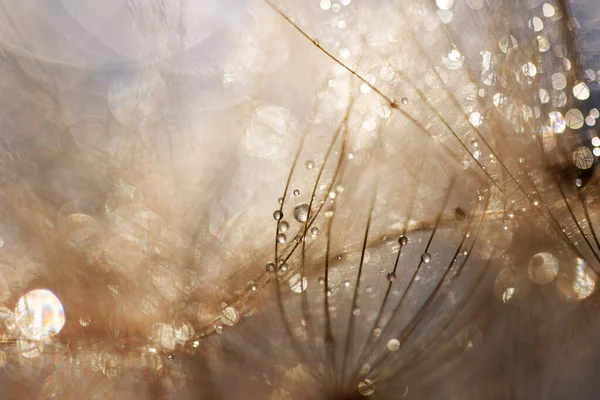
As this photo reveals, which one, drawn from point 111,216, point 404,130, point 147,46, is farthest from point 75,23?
point 404,130

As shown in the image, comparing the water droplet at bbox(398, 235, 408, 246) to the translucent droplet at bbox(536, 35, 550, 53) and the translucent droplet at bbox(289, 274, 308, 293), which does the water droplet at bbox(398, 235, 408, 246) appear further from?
the translucent droplet at bbox(536, 35, 550, 53)

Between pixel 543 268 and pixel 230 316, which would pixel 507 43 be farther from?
pixel 230 316

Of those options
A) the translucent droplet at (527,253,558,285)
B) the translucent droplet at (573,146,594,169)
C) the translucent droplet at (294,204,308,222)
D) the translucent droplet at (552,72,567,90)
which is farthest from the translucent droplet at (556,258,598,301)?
the translucent droplet at (294,204,308,222)

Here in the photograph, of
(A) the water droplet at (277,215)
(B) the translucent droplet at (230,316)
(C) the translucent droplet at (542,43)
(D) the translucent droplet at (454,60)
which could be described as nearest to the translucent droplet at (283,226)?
(A) the water droplet at (277,215)

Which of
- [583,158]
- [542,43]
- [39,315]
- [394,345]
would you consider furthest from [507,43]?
[39,315]

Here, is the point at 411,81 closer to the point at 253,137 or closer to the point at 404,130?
the point at 404,130

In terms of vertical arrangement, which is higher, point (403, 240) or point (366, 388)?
point (403, 240)
